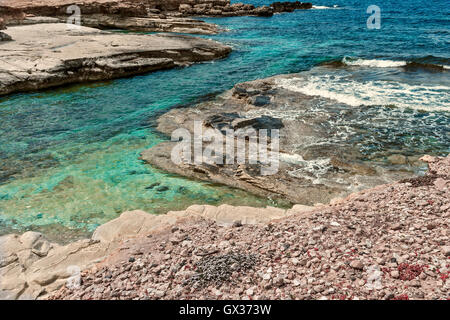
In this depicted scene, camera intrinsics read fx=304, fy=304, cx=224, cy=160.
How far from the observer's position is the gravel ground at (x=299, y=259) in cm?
475

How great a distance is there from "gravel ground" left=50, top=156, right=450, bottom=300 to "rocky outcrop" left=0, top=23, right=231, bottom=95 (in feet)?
57.9

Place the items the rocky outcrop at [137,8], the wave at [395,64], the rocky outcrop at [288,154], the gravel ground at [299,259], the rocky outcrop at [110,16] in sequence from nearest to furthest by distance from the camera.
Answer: the gravel ground at [299,259], the rocky outcrop at [288,154], the wave at [395,64], the rocky outcrop at [110,16], the rocky outcrop at [137,8]

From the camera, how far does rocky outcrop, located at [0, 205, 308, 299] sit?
5727mm

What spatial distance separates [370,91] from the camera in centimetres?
1777

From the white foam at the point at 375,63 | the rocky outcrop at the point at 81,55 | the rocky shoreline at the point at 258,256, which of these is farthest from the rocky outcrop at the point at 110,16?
the rocky shoreline at the point at 258,256

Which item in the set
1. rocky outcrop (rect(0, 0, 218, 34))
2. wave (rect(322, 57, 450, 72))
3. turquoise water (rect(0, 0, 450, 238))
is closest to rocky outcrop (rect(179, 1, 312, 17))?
rocky outcrop (rect(0, 0, 218, 34))

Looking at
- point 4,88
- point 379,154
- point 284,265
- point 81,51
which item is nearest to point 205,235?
point 284,265

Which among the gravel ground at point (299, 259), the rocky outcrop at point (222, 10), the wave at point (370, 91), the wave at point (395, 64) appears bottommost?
the gravel ground at point (299, 259)

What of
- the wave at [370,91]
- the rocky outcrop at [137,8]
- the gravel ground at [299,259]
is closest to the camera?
the gravel ground at [299,259]

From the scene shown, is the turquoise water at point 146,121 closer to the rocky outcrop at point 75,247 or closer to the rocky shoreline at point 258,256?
the rocky outcrop at point 75,247

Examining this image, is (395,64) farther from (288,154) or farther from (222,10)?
(222,10)

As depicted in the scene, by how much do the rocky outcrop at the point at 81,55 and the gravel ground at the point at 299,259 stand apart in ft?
57.9

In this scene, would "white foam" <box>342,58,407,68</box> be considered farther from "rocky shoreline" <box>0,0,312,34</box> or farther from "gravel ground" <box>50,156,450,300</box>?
"rocky shoreline" <box>0,0,312,34</box>

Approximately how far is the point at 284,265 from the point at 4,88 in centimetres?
2051
